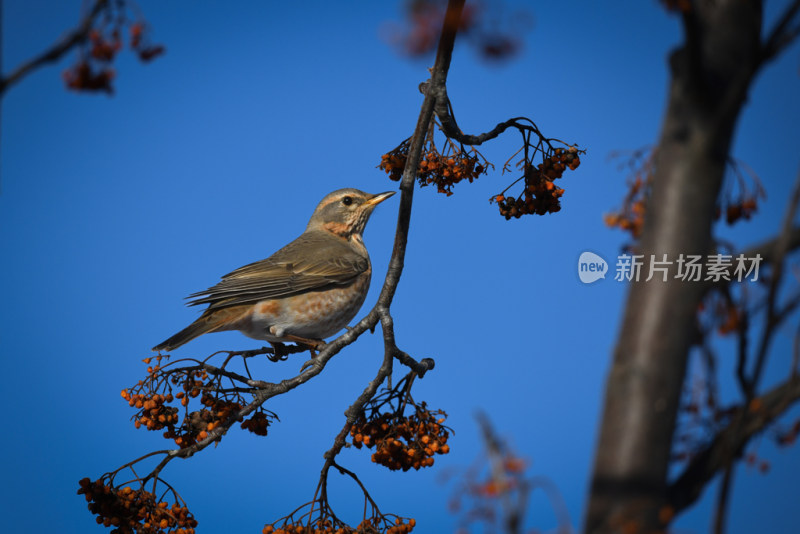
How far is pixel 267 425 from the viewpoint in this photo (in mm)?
3158

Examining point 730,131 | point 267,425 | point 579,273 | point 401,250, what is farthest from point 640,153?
point 267,425

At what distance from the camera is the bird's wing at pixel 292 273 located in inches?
175

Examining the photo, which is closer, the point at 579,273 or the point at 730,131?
the point at 730,131

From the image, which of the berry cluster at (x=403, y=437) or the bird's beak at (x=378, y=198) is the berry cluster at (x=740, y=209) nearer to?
the berry cluster at (x=403, y=437)

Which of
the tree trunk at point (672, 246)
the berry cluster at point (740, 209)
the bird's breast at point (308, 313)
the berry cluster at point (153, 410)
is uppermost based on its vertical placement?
the bird's breast at point (308, 313)

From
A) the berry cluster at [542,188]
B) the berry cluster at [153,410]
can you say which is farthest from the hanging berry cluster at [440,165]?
the berry cluster at [153,410]

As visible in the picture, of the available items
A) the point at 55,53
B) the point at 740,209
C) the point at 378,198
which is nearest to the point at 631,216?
the point at 740,209

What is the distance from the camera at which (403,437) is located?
2.84m

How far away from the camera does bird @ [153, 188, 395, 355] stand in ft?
14.4

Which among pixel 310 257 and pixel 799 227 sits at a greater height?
pixel 310 257

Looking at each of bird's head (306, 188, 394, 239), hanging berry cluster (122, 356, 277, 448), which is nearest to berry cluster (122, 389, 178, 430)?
hanging berry cluster (122, 356, 277, 448)

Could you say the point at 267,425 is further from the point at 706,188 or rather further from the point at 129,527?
the point at 706,188

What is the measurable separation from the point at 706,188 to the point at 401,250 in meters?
1.89

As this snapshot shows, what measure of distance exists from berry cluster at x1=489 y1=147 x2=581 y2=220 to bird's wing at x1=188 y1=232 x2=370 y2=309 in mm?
1797
